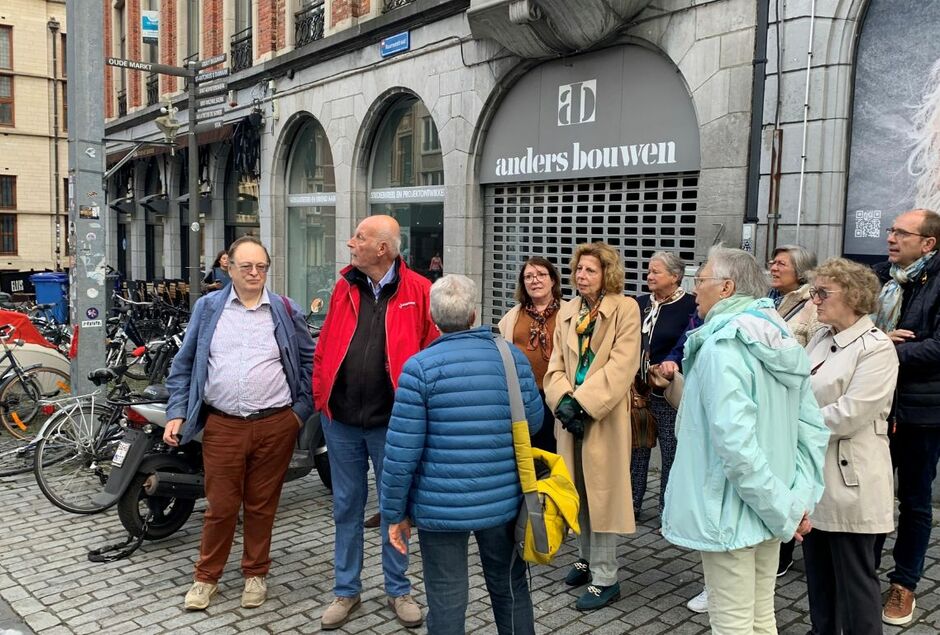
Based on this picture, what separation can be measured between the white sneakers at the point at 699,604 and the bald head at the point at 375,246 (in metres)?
2.43

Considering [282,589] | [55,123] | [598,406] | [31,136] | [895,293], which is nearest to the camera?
[598,406]

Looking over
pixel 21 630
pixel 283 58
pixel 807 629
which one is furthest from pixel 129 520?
pixel 283 58

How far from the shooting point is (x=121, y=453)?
5.29m

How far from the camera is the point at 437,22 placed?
1072 centimetres

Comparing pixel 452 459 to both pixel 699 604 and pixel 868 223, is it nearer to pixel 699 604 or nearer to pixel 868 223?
pixel 699 604

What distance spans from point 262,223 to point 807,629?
1323cm

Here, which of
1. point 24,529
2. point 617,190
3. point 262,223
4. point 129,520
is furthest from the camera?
point 262,223

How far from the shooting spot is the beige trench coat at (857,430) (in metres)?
3.47

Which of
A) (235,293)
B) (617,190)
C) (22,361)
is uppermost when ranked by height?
(617,190)

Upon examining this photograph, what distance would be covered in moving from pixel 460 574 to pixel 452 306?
43.1 inches

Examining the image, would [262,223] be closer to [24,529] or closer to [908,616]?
[24,529]

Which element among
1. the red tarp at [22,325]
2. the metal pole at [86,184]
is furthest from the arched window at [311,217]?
the metal pole at [86,184]

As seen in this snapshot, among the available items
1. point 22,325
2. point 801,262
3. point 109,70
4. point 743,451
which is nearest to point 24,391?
point 22,325

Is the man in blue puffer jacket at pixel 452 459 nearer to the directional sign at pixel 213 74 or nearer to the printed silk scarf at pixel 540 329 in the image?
the printed silk scarf at pixel 540 329
